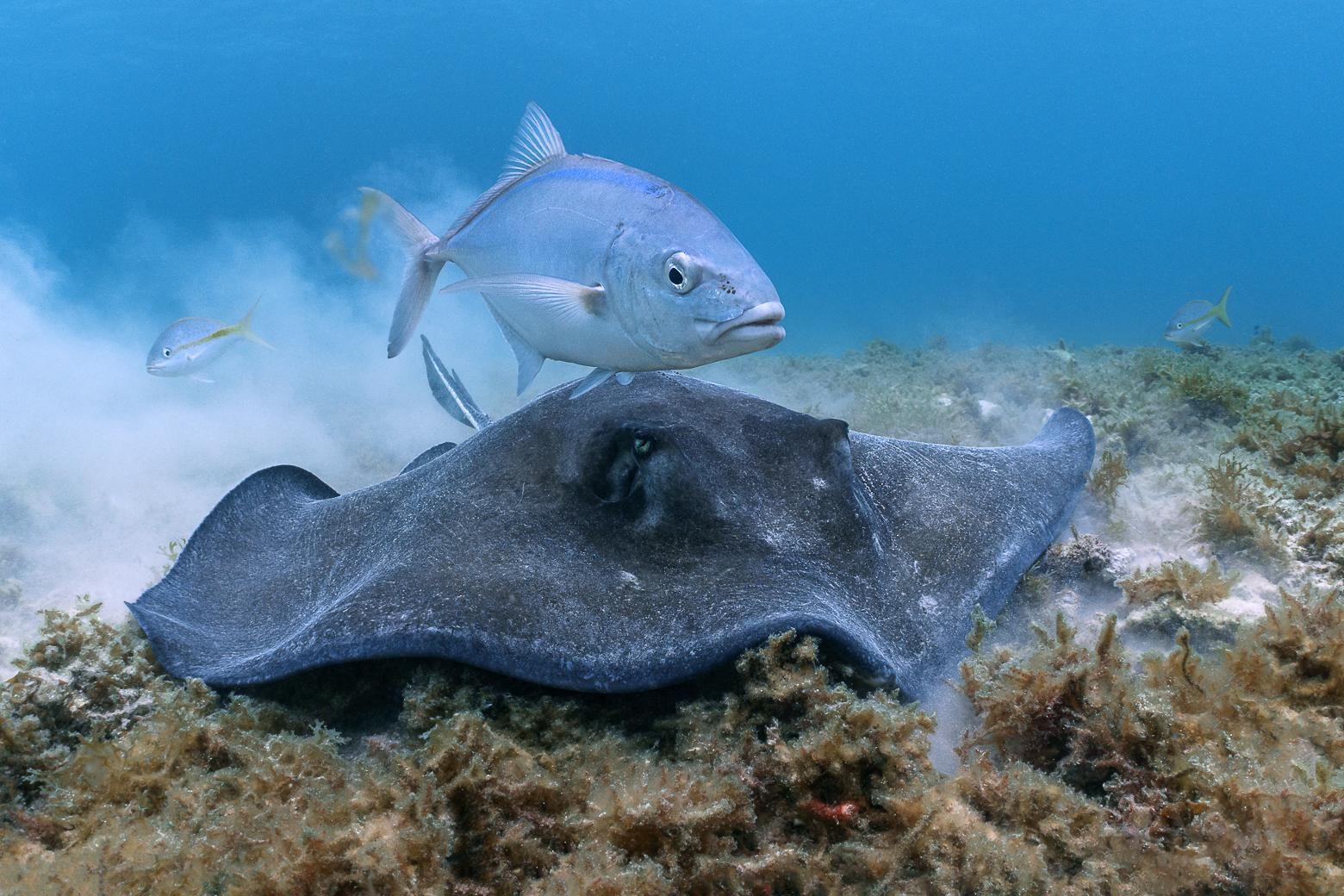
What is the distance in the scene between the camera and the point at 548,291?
8.82 feet

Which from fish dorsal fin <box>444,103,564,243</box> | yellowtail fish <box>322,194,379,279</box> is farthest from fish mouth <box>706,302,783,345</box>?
yellowtail fish <box>322,194,379,279</box>

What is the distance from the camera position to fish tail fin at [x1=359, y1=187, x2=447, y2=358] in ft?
11.3

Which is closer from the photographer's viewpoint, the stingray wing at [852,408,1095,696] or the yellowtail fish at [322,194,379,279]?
the stingray wing at [852,408,1095,696]

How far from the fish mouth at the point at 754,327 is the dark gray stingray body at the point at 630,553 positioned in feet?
2.40

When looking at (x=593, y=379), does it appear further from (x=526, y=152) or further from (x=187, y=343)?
(x=187, y=343)

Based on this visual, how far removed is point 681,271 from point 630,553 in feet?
3.67

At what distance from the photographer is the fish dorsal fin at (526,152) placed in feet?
10.8

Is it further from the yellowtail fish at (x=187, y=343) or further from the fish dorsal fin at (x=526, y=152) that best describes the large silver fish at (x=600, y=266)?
the yellowtail fish at (x=187, y=343)

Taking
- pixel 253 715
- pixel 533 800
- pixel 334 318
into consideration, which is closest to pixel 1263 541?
pixel 533 800

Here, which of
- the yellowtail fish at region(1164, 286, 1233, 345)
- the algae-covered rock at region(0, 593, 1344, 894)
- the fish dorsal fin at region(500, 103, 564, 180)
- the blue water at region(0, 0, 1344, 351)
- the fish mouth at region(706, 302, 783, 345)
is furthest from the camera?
the blue water at region(0, 0, 1344, 351)

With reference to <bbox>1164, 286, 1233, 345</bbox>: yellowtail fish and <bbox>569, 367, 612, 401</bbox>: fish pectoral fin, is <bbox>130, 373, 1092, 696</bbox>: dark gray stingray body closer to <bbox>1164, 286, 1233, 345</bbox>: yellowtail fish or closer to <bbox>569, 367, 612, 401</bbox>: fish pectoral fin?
<bbox>569, 367, 612, 401</bbox>: fish pectoral fin

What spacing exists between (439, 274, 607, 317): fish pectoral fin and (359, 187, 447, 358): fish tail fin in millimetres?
731

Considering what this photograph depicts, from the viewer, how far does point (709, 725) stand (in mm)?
2514

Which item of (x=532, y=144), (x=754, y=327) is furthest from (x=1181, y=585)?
(x=532, y=144)
